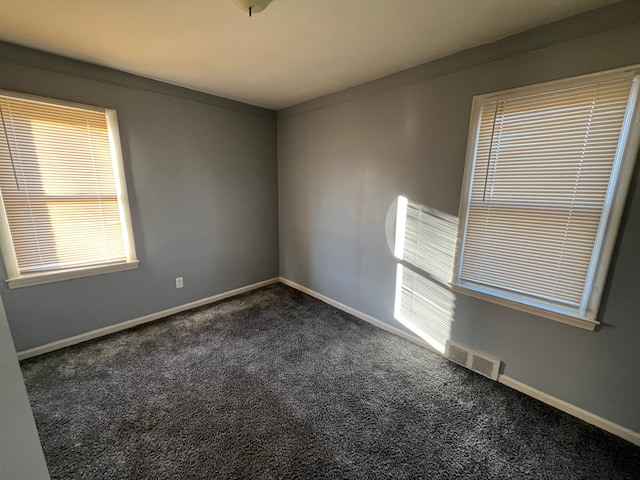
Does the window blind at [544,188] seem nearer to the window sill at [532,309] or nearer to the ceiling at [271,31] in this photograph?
the window sill at [532,309]

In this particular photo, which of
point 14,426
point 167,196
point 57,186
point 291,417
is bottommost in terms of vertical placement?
point 291,417

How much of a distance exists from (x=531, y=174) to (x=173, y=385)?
2845 millimetres

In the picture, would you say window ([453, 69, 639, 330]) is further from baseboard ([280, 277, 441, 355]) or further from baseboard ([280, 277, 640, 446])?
baseboard ([280, 277, 441, 355])

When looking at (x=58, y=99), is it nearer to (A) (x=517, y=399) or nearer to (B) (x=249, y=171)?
(B) (x=249, y=171)

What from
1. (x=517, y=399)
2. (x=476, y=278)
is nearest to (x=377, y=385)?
(x=517, y=399)

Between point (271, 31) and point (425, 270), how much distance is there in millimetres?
2120

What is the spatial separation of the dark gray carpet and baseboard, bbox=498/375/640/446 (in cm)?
5

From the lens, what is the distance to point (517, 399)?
6.00 ft

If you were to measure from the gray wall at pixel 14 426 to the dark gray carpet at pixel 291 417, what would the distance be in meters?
0.74

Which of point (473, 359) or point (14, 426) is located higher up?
point (14, 426)

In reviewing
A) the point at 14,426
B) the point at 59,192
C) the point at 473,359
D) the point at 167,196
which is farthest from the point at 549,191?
the point at 59,192

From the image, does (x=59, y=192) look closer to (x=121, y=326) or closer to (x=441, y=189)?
(x=121, y=326)

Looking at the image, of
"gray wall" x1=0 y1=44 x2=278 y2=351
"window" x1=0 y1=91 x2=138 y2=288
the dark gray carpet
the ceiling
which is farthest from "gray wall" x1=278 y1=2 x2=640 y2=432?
"window" x1=0 y1=91 x2=138 y2=288

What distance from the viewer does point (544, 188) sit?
1.70 m
